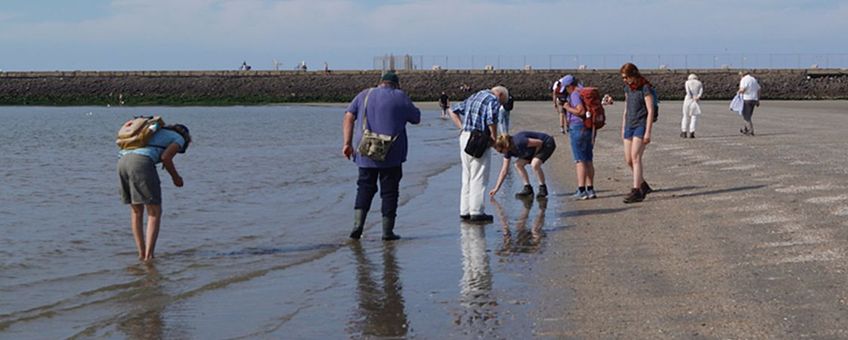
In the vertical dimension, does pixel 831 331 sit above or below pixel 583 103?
below

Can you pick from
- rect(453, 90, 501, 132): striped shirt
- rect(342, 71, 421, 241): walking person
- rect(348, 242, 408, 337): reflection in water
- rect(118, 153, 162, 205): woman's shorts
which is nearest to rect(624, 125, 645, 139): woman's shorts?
rect(453, 90, 501, 132): striped shirt

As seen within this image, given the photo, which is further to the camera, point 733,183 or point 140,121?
point 733,183

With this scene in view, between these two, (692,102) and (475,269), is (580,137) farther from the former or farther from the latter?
(692,102)

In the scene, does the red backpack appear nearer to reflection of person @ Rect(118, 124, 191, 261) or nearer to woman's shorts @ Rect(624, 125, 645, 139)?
woman's shorts @ Rect(624, 125, 645, 139)

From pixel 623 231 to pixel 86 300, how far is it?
15.7 ft

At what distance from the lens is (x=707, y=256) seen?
8.13 meters

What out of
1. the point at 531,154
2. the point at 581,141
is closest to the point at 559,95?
the point at 531,154

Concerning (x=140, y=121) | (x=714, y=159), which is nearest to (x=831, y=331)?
(x=140, y=121)

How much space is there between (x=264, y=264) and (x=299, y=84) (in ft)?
269

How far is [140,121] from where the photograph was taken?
884 cm

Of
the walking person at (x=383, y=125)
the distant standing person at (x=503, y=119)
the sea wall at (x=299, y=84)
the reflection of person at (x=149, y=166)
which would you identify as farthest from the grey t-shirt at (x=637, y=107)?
the sea wall at (x=299, y=84)

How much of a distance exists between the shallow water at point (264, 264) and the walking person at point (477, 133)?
282 mm

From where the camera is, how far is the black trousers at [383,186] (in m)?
9.85

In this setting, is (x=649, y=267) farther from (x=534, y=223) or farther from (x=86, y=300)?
(x=86, y=300)
